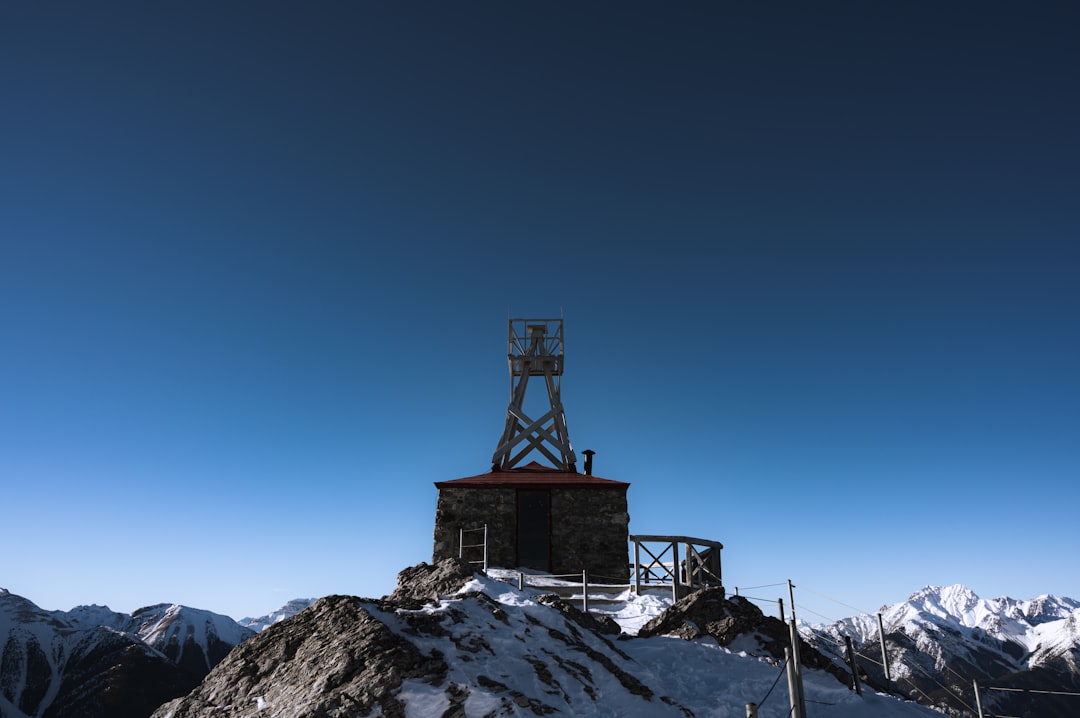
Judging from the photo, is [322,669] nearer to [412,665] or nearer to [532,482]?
[412,665]

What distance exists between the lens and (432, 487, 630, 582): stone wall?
25.1 meters

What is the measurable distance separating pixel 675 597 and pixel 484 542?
7.82 meters

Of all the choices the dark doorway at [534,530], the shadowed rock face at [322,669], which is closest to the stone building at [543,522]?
the dark doorway at [534,530]

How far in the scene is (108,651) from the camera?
4163 inches

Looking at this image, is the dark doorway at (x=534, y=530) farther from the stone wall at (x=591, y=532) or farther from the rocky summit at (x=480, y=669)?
the rocky summit at (x=480, y=669)

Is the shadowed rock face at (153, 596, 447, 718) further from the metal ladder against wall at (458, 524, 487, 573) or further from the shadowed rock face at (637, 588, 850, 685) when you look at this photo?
the metal ladder against wall at (458, 524, 487, 573)

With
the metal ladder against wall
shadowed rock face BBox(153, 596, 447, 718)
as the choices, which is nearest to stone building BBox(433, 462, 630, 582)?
the metal ladder against wall

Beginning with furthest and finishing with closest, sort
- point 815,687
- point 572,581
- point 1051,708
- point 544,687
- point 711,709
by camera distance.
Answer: point 1051,708
point 572,581
point 815,687
point 711,709
point 544,687

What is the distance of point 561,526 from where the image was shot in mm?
25469

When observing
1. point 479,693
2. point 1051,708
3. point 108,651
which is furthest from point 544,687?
point 1051,708

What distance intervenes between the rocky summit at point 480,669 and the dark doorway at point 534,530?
7886 mm

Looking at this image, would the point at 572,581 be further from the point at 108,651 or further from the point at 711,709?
the point at 108,651

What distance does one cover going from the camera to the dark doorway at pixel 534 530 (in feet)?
83.3

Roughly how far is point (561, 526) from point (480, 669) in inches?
543
